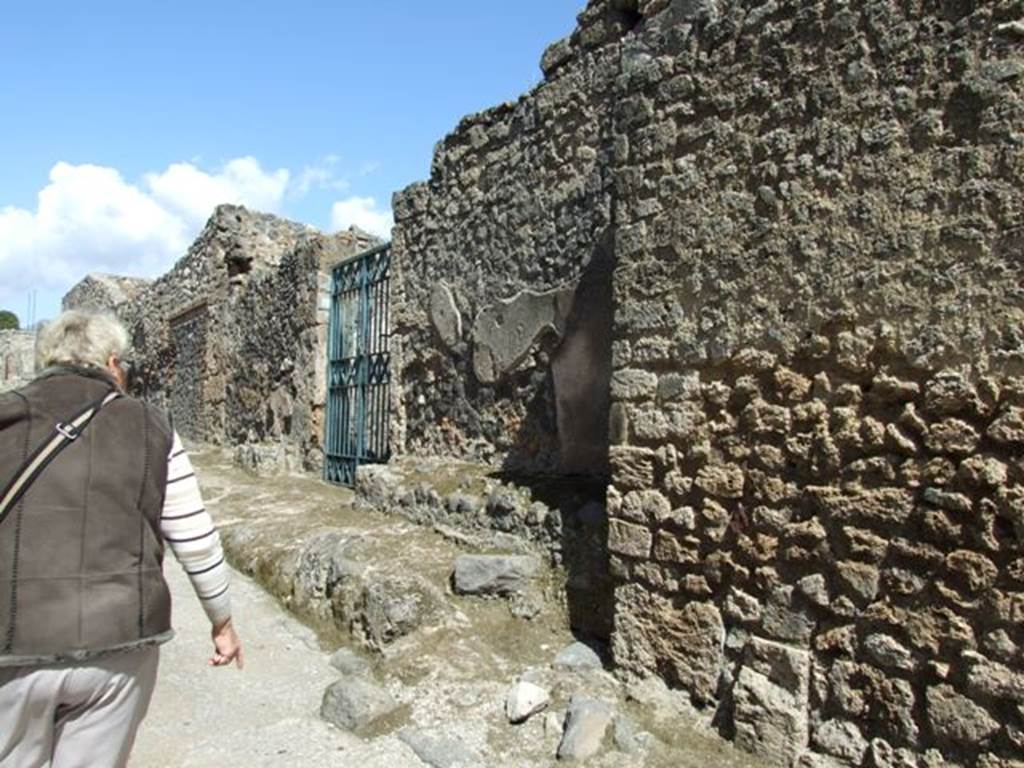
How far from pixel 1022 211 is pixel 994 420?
61 cm

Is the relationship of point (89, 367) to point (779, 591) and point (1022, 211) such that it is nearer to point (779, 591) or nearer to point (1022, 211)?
point (779, 591)

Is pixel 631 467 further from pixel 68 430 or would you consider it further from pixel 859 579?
pixel 68 430

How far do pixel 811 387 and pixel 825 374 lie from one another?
7cm

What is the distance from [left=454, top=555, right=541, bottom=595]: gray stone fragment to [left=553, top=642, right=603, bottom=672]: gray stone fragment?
1.74ft

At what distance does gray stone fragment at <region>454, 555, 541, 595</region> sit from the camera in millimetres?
4324

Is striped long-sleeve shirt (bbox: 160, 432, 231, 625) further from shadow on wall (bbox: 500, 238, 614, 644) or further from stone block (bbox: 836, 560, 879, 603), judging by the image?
shadow on wall (bbox: 500, 238, 614, 644)

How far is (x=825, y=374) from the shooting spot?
298 centimetres

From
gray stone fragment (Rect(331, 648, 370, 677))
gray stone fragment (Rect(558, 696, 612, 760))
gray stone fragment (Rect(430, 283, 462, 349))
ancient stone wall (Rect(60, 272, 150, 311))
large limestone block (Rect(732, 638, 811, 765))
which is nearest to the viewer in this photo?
large limestone block (Rect(732, 638, 811, 765))

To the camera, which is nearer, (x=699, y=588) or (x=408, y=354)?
(x=699, y=588)

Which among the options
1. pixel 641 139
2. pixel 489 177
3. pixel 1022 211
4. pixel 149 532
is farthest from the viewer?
pixel 489 177

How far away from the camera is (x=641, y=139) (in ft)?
12.2

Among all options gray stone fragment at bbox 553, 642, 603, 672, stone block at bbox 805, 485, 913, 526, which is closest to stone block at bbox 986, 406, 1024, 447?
stone block at bbox 805, 485, 913, 526

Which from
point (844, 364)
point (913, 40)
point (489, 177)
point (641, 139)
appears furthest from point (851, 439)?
point (489, 177)

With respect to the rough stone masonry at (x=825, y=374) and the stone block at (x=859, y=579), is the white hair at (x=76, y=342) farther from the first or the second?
the stone block at (x=859, y=579)
